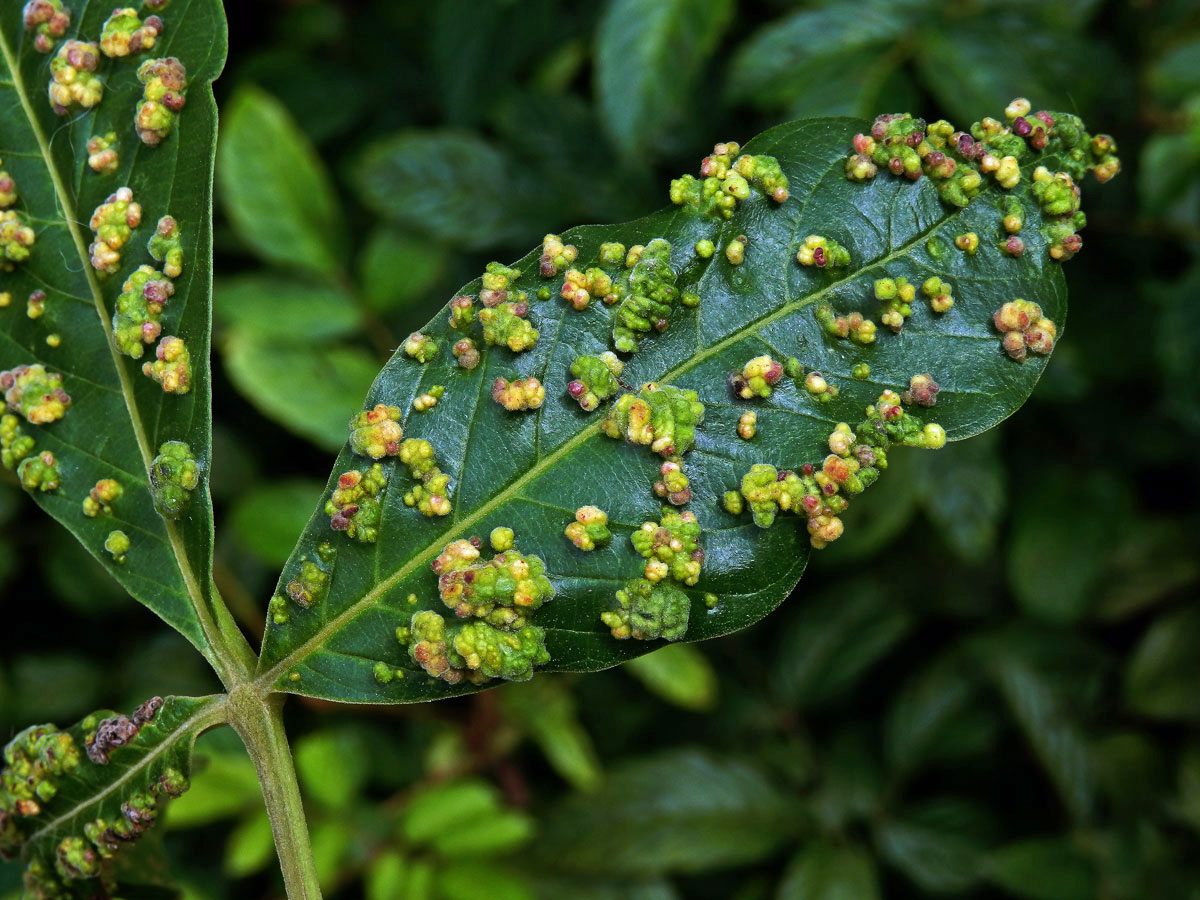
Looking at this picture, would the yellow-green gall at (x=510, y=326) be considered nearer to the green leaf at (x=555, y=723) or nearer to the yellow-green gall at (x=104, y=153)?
the yellow-green gall at (x=104, y=153)

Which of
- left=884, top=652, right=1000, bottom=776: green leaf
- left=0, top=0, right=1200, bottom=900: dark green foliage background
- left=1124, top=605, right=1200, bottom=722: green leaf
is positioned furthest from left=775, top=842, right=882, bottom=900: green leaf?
left=1124, top=605, right=1200, bottom=722: green leaf

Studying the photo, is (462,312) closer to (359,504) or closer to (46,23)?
(359,504)

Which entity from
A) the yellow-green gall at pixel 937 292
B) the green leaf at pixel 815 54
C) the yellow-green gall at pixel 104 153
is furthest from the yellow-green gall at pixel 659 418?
the green leaf at pixel 815 54

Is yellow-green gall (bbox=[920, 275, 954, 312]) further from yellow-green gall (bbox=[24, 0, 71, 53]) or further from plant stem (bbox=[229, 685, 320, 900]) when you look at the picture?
yellow-green gall (bbox=[24, 0, 71, 53])

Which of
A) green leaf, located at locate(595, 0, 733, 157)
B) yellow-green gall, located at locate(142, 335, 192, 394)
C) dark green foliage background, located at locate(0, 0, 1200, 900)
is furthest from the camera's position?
dark green foliage background, located at locate(0, 0, 1200, 900)

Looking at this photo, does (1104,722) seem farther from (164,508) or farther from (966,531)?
(164,508)

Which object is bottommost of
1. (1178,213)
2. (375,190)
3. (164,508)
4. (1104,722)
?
(1104,722)

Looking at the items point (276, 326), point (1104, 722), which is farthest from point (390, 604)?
point (1104, 722)
